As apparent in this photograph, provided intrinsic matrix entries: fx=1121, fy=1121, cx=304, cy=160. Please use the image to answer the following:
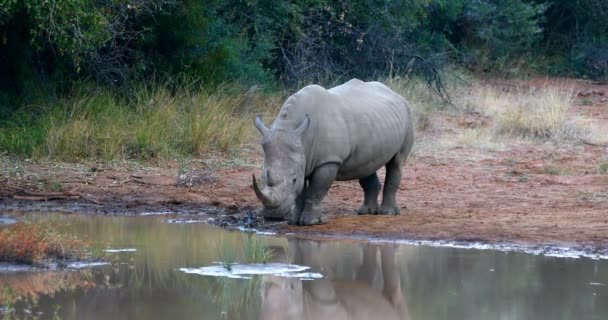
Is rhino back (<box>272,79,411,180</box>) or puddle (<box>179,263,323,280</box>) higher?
rhino back (<box>272,79,411,180</box>)

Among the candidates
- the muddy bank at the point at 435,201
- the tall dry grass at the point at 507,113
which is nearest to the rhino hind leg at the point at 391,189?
the muddy bank at the point at 435,201

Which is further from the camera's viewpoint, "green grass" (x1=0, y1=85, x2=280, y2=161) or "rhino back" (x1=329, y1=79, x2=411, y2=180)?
"green grass" (x1=0, y1=85, x2=280, y2=161)

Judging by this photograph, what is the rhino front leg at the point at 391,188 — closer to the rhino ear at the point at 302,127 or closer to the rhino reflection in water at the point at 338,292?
the rhino ear at the point at 302,127

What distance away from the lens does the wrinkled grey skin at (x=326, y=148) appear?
10172 millimetres

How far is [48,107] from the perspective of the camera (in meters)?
14.9

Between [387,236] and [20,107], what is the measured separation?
6812 millimetres

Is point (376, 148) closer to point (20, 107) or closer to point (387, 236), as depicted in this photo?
point (387, 236)

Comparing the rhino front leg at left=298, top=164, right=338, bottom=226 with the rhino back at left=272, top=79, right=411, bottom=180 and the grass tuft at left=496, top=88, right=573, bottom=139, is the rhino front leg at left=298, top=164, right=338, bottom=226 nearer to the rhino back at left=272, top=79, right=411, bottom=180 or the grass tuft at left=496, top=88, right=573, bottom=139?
the rhino back at left=272, top=79, right=411, bottom=180

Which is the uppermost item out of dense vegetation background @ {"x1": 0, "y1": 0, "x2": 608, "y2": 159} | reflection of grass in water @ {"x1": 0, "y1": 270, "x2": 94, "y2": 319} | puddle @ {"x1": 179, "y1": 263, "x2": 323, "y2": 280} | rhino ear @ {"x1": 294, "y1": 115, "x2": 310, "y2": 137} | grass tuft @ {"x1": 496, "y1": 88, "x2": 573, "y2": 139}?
dense vegetation background @ {"x1": 0, "y1": 0, "x2": 608, "y2": 159}

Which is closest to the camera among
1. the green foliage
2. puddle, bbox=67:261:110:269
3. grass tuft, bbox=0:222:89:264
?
grass tuft, bbox=0:222:89:264

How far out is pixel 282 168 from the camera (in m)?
10.1

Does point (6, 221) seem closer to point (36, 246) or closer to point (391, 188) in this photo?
point (36, 246)

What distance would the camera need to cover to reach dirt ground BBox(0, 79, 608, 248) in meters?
10.6

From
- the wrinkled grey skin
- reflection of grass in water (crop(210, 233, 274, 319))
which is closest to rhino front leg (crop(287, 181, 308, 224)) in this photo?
the wrinkled grey skin
